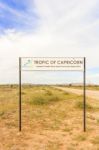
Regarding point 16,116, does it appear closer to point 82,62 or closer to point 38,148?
point 82,62

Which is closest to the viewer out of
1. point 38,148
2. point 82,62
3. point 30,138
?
point 38,148

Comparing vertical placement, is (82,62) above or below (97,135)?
above

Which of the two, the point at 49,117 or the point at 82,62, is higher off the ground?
the point at 82,62

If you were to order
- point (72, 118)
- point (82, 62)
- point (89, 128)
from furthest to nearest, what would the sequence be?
point (72, 118) → point (89, 128) → point (82, 62)

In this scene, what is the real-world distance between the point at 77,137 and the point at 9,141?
2.46m

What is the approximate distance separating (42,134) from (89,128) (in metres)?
2.36

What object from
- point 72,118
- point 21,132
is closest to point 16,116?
point 72,118

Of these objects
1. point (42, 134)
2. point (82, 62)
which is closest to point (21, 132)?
point (42, 134)

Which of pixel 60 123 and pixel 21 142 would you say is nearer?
pixel 21 142

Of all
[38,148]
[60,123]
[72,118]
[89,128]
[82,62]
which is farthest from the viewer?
[72,118]

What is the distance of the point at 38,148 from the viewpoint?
→ 11062mm

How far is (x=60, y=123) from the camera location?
624 inches

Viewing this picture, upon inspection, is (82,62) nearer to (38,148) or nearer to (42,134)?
(42,134)

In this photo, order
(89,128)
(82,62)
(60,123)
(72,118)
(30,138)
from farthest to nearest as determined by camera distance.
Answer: (72,118)
(60,123)
(89,128)
(82,62)
(30,138)
